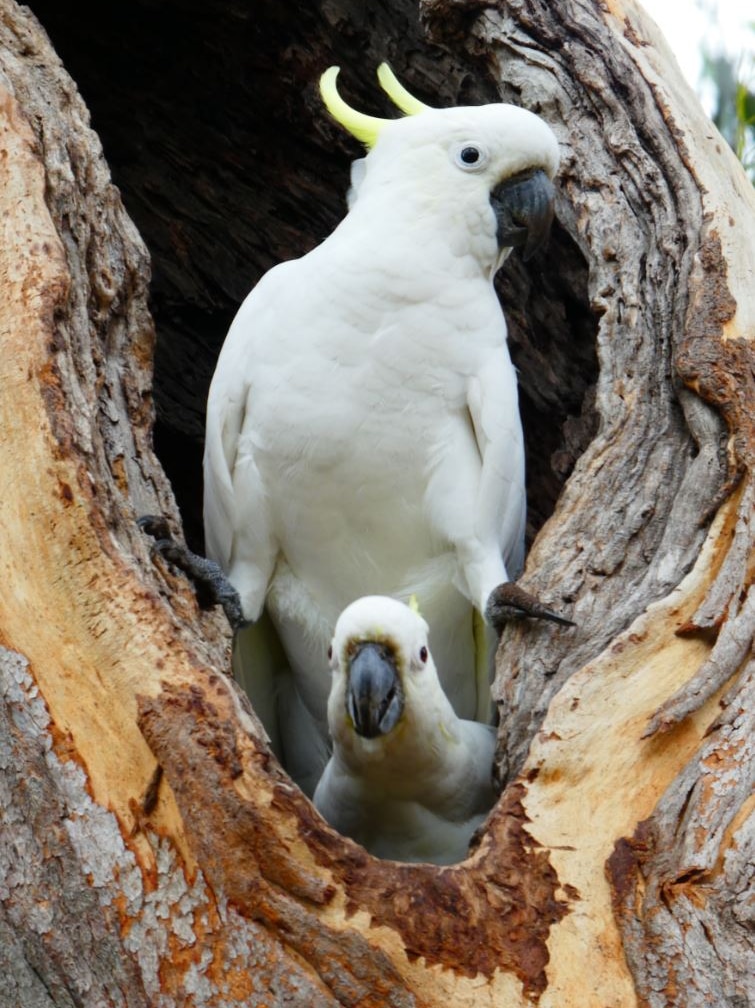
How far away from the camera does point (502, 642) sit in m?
3.00

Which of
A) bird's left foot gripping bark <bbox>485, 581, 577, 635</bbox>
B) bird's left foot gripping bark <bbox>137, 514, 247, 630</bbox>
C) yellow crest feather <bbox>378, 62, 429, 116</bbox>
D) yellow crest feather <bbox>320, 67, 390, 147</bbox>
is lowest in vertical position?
bird's left foot gripping bark <bbox>137, 514, 247, 630</bbox>

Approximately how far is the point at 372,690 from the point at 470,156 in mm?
1458

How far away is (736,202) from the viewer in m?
3.29

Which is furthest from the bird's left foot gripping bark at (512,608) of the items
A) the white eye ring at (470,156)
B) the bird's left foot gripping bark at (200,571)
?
the white eye ring at (470,156)

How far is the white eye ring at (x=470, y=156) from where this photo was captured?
331 centimetres

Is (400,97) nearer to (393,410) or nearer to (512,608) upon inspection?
(393,410)

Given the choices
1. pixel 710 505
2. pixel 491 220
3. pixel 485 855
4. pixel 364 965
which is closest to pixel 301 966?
pixel 364 965

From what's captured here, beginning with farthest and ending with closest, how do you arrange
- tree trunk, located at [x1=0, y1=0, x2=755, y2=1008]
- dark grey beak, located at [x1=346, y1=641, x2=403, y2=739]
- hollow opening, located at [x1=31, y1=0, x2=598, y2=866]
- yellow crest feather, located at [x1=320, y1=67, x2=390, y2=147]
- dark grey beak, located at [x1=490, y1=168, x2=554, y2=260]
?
hollow opening, located at [x1=31, y1=0, x2=598, y2=866] < yellow crest feather, located at [x1=320, y1=67, x2=390, y2=147] < dark grey beak, located at [x1=490, y1=168, x2=554, y2=260] < dark grey beak, located at [x1=346, y1=641, x2=403, y2=739] < tree trunk, located at [x1=0, y1=0, x2=755, y2=1008]

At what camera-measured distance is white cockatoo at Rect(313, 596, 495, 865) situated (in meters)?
2.67

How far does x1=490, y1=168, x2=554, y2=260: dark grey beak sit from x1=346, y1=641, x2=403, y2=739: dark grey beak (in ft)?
4.06

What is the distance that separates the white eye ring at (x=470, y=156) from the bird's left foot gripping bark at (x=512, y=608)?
1085 millimetres

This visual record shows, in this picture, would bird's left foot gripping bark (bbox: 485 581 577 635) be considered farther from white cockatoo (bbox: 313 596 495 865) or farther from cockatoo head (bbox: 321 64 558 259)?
cockatoo head (bbox: 321 64 558 259)

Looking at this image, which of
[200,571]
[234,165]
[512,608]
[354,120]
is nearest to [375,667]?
[512,608]

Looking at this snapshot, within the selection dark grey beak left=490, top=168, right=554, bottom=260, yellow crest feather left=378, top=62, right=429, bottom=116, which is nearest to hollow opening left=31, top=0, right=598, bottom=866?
yellow crest feather left=378, top=62, right=429, bottom=116
